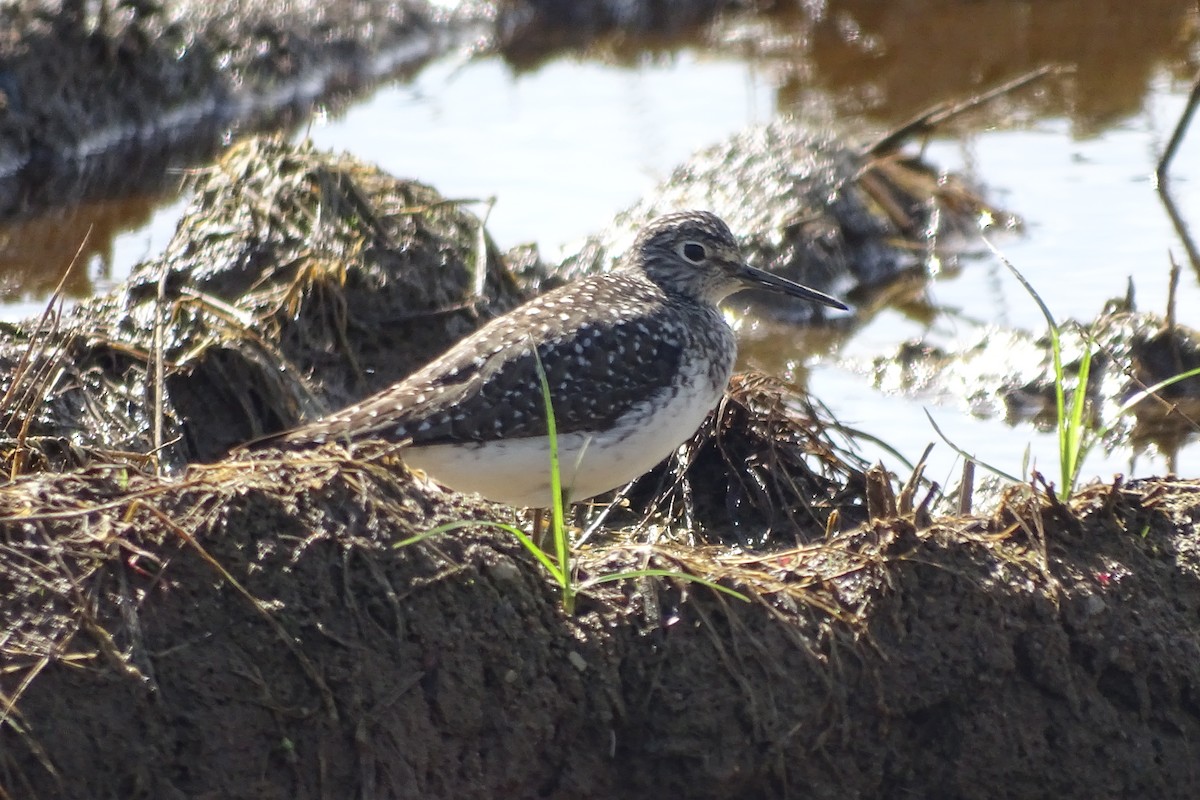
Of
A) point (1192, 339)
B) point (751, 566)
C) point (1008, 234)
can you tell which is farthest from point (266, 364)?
point (1008, 234)

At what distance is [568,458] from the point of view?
19.0ft

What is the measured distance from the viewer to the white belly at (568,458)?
225 inches

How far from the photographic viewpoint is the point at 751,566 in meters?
5.06

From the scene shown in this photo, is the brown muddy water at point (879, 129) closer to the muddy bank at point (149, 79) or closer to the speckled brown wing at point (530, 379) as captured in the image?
the muddy bank at point (149, 79)

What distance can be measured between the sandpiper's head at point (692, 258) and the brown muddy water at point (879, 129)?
4.23 feet

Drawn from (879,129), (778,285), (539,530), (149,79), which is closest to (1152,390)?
(539,530)

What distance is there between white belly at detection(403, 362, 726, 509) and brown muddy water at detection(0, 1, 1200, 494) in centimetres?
199

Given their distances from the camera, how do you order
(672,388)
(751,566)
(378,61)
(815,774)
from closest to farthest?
(815,774), (751,566), (672,388), (378,61)

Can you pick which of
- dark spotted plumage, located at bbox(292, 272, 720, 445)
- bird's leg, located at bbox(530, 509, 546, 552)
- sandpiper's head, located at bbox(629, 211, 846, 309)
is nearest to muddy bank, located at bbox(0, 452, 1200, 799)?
bird's leg, located at bbox(530, 509, 546, 552)

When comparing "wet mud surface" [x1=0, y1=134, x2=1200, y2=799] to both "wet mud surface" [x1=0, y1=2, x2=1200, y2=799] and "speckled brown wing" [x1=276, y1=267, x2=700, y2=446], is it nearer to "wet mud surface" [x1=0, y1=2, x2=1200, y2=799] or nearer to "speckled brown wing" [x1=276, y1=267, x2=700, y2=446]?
A: "wet mud surface" [x1=0, y1=2, x2=1200, y2=799]

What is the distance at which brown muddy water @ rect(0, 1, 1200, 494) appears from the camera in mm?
9648

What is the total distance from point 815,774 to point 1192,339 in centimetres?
482

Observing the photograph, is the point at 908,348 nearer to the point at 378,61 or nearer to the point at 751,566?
the point at 751,566

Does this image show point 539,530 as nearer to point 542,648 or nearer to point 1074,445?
point 542,648
